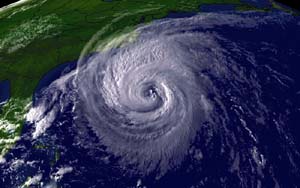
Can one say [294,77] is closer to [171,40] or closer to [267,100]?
[267,100]

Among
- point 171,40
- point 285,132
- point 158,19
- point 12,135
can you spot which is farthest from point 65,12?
point 285,132

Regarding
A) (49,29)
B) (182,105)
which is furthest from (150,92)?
(49,29)

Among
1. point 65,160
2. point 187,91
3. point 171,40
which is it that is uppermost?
point 171,40

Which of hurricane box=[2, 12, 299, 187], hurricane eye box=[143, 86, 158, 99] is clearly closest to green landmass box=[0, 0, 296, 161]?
hurricane box=[2, 12, 299, 187]

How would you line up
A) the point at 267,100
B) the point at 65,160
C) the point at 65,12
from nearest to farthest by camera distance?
the point at 65,160, the point at 267,100, the point at 65,12

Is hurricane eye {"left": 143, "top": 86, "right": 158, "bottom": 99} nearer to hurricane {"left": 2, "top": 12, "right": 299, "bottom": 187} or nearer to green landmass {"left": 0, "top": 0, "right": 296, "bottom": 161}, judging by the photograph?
hurricane {"left": 2, "top": 12, "right": 299, "bottom": 187}

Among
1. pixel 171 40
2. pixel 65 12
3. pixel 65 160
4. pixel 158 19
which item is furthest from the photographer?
pixel 65 12

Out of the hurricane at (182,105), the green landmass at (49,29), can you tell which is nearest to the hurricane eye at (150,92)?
the hurricane at (182,105)
